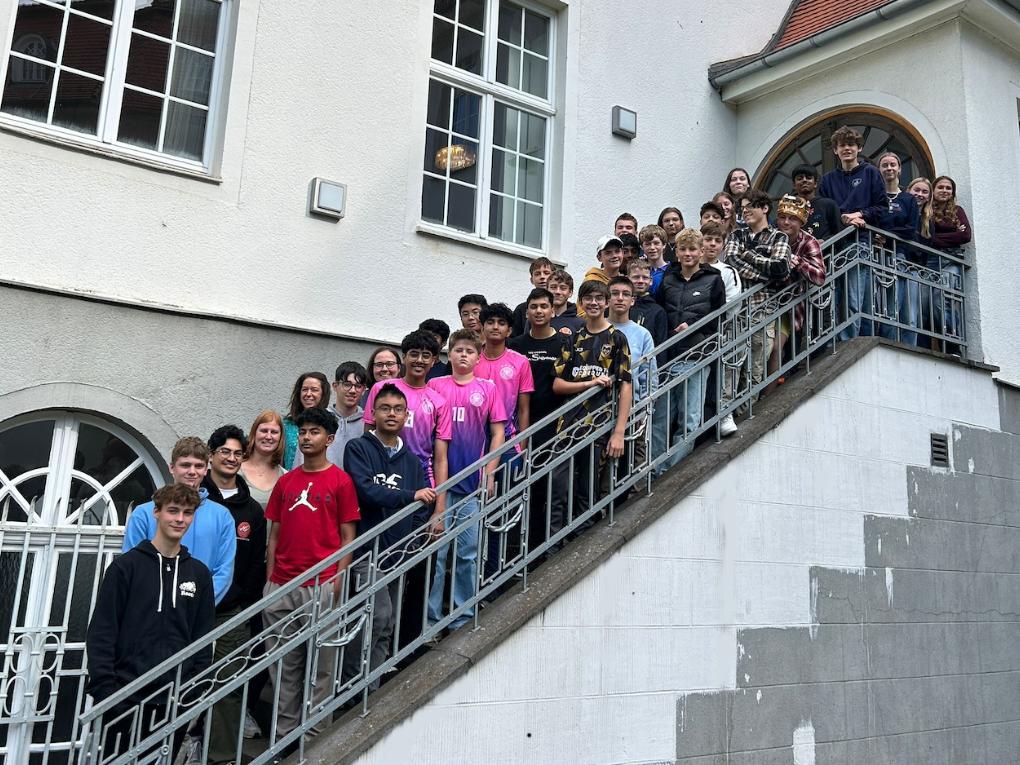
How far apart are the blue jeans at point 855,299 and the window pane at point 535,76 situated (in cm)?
337

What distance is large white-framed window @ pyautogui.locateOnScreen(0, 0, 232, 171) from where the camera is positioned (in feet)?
20.0

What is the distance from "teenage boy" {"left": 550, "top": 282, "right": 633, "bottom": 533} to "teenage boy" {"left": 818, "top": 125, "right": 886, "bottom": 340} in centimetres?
235

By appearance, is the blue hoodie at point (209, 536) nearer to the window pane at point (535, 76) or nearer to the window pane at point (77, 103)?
the window pane at point (77, 103)

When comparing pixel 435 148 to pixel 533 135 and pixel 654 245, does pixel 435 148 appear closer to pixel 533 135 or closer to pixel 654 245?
pixel 533 135

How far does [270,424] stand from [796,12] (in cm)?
811

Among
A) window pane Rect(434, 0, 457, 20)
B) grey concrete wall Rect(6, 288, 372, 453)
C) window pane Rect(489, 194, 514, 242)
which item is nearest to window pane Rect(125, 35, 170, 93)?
grey concrete wall Rect(6, 288, 372, 453)

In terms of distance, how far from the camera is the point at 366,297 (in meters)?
7.21

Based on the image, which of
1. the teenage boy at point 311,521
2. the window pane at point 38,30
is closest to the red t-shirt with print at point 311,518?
the teenage boy at point 311,521

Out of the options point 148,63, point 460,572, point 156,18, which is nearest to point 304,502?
point 460,572

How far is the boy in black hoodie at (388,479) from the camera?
4609mm

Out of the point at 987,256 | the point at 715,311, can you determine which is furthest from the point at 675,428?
the point at 987,256

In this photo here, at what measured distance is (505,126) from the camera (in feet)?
28.0

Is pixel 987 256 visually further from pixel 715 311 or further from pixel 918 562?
pixel 715 311

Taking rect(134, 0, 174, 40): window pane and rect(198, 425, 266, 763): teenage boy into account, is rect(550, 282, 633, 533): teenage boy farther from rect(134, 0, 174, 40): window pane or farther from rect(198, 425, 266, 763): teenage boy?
rect(134, 0, 174, 40): window pane
